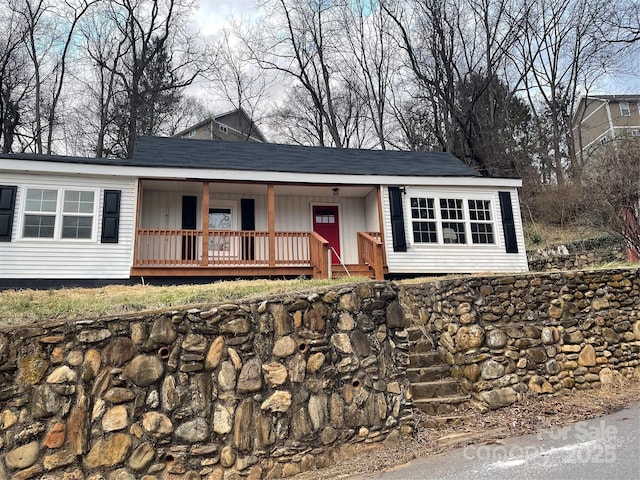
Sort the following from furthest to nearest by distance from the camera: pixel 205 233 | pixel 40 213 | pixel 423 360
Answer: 1. pixel 205 233
2. pixel 40 213
3. pixel 423 360

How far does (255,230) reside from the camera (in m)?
11.7

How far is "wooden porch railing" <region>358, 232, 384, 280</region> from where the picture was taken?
10188 mm

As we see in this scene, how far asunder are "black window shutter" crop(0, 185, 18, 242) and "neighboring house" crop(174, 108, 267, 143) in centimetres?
1747

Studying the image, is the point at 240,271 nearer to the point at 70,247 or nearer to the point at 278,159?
the point at 70,247

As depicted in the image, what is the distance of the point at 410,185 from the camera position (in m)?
11.5

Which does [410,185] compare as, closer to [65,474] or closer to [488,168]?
[65,474]

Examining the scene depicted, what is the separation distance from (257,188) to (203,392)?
316 inches

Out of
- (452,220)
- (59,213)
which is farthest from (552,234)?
(59,213)

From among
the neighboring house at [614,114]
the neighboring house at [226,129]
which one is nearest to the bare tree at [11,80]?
the neighboring house at [226,129]

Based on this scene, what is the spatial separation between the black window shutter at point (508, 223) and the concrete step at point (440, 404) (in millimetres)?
7263

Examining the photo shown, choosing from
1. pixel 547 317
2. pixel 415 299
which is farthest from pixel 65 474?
pixel 547 317

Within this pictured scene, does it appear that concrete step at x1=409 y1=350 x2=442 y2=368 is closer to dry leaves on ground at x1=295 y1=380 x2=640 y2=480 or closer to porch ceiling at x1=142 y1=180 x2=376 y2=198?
dry leaves on ground at x1=295 y1=380 x2=640 y2=480

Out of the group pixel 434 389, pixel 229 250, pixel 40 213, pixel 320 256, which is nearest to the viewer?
pixel 434 389

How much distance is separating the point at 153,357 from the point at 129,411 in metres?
0.50
